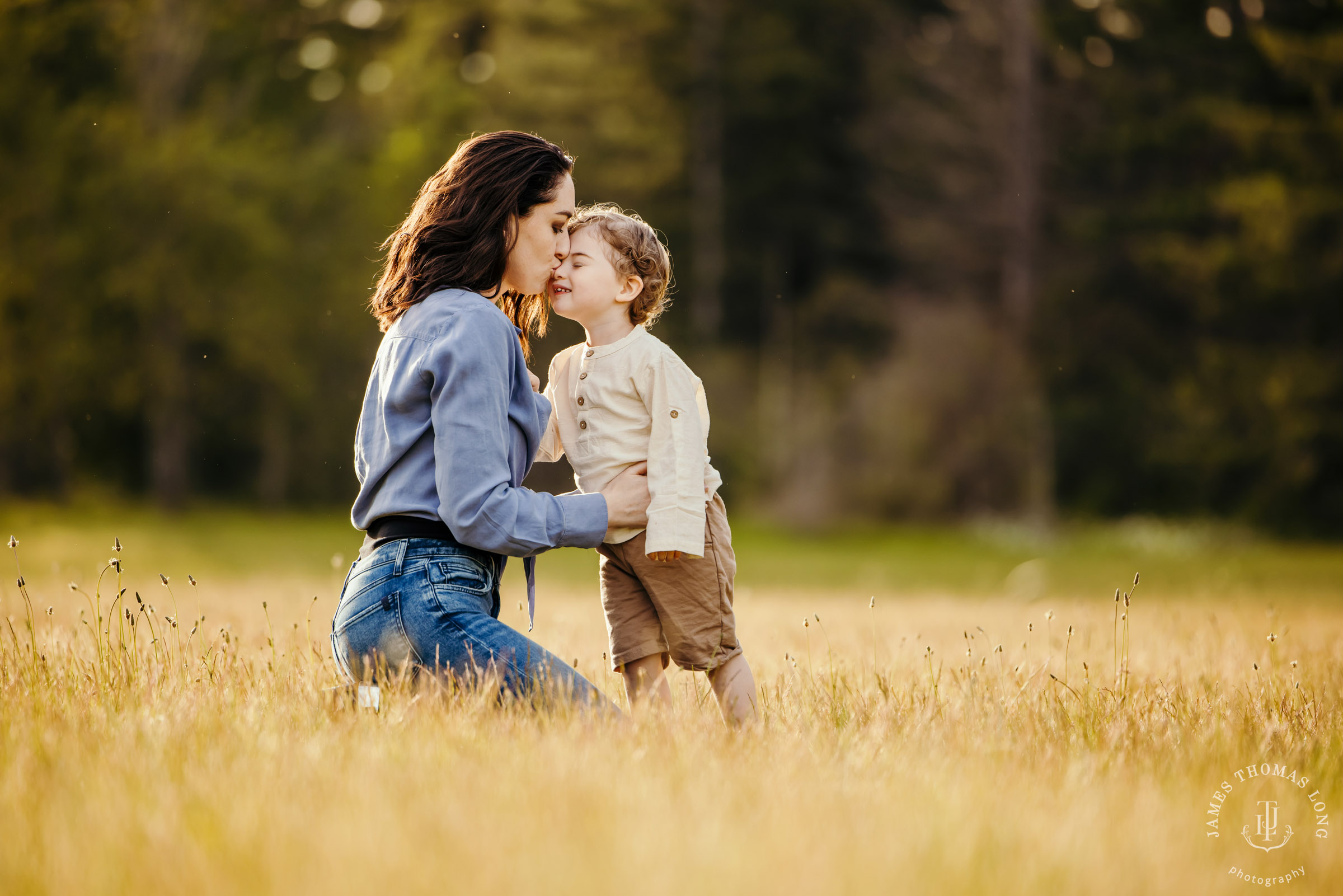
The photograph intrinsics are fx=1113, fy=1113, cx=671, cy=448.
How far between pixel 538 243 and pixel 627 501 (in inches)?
36.3

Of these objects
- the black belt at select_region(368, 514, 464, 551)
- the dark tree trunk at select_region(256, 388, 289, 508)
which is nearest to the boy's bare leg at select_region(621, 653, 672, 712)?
the black belt at select_region(368, 514, 464, 551)

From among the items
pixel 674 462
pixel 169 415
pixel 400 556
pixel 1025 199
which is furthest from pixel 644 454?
pixel 169 415

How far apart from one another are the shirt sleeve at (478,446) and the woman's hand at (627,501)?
0.88 feet

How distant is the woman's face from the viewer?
3.70m

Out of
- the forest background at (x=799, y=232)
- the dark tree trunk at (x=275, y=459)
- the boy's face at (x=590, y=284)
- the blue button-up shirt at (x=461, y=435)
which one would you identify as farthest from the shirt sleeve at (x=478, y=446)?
the dark tree trunk at (x=275, y=459)

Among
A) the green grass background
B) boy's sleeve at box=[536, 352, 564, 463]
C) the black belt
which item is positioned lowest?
the green grass background

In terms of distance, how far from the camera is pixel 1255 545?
21938 millimetres

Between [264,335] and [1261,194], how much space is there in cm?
2171

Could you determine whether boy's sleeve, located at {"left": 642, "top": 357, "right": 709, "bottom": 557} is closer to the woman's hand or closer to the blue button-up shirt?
the woman's hand

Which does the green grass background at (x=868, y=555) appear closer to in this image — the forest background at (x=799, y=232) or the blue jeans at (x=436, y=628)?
the forest background at (x=799, y=232)

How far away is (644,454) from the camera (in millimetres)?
3795

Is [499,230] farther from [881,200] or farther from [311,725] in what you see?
[881,200]

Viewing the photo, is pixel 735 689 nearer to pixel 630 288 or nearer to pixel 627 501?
pixel 627 501

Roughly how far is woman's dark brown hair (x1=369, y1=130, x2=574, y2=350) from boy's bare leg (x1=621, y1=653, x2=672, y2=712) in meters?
1.38
